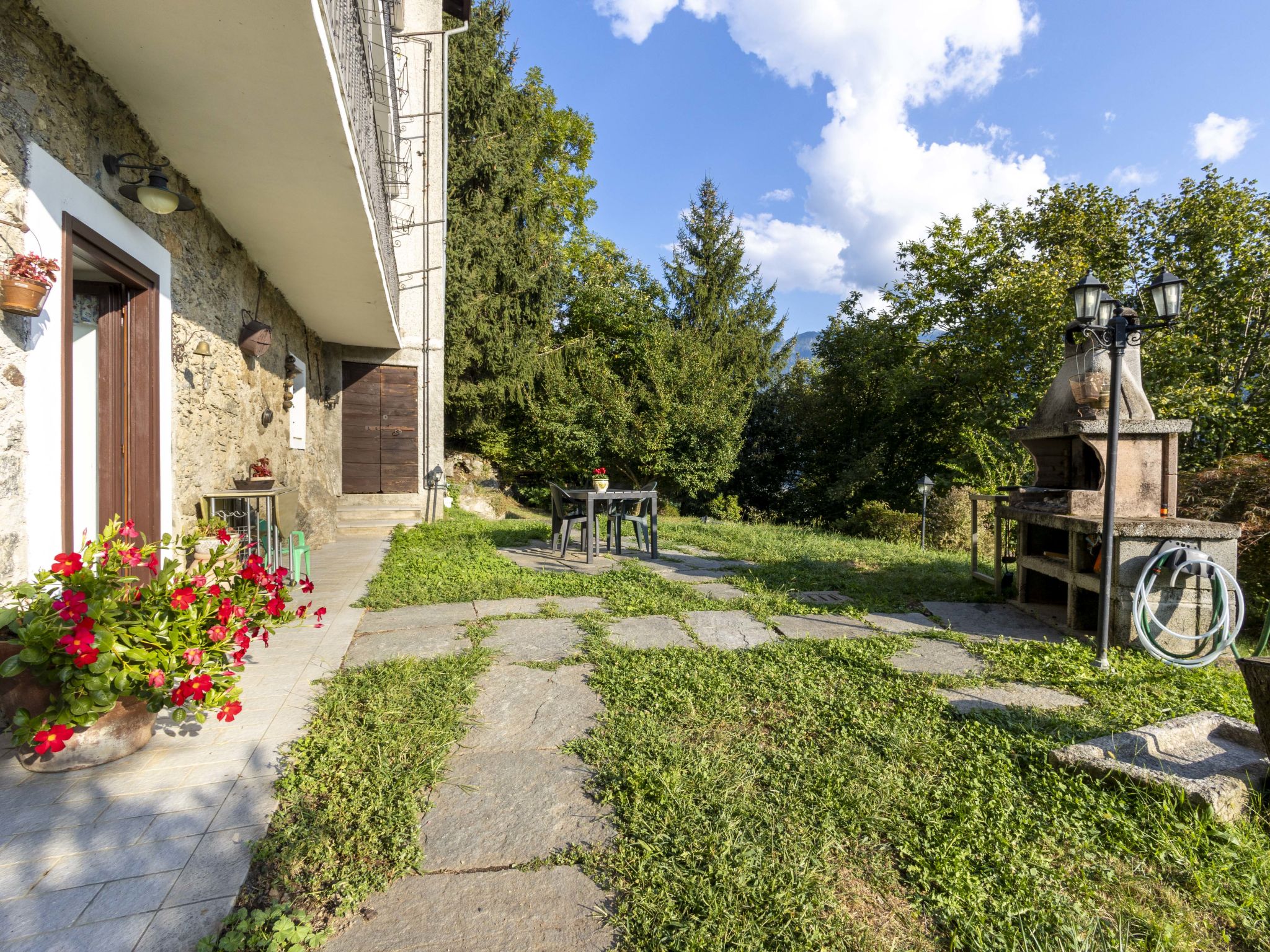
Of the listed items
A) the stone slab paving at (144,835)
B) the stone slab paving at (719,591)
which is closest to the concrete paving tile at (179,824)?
the stone slab paving at (144,835)

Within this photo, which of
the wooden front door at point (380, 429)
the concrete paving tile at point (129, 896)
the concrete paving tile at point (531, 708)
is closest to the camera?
the concrete paving tile at point (129, 896)

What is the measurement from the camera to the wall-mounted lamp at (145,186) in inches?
117

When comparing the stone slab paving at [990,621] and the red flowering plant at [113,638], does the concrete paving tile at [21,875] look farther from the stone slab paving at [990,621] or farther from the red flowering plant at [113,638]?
the stone slab paving at [990,621]

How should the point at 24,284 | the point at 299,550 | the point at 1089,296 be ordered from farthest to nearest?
the point at 299,550
the point at 1089,296
the point at 24,284

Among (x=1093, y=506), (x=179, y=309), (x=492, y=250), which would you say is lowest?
(x=1093, y=506)

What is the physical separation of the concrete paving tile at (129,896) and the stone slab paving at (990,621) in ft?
13.5

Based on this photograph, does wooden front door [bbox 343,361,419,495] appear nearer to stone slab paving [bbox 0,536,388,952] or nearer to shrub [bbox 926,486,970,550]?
stone slab paving [bbox 0,536,388,952]

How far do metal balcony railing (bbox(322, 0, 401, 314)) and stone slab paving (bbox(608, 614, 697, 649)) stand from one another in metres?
3.31

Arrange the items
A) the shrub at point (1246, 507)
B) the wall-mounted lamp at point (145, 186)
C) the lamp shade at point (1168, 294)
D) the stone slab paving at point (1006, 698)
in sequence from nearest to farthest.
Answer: the stone slab paving at point (1006, 698), the wall-mounted lamp at point (145, 186), the lamp shade at point (1168, 294), the shrub at point (1246, 507)

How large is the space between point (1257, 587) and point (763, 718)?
612 cm

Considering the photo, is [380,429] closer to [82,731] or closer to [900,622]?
[82,731]

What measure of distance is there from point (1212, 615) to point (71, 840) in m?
5.34

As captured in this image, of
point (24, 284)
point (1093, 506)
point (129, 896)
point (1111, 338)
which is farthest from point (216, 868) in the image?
point (1093, 506)

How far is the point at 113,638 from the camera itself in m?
1.91
